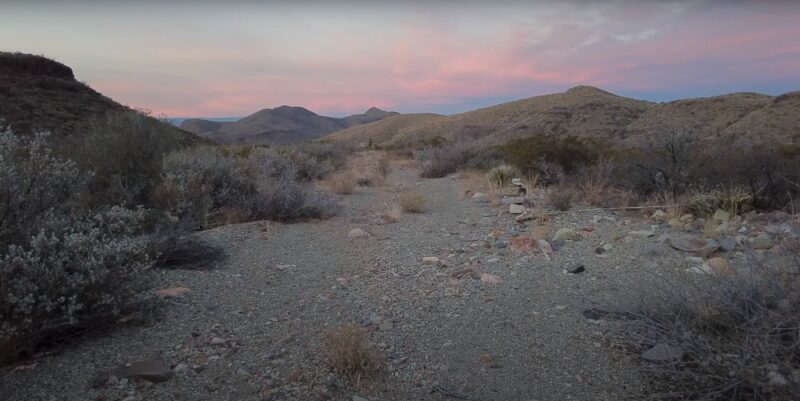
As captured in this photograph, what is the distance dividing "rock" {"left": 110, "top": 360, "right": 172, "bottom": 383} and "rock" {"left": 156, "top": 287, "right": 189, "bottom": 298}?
1195 millimetres

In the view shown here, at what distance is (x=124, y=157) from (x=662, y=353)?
8278 mm

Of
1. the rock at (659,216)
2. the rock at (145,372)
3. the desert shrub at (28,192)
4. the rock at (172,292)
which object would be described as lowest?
the rock at (659,216)

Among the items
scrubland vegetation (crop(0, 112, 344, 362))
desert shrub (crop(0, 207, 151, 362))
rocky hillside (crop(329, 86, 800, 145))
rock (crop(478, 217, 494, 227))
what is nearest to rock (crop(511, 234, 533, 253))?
rock (crop(478, 217, 494, 227))

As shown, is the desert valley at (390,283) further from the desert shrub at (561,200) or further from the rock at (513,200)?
the desert shrub at (561,200)

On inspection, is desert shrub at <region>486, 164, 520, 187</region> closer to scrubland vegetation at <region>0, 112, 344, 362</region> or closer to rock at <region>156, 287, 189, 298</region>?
scrubland vegetation at <region>0, 112, 344, 362</region>

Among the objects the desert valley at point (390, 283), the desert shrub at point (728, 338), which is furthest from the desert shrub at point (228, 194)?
the desert shrub at point (728, 338)

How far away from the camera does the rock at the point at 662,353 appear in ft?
9.05

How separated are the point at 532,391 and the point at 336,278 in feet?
8.50

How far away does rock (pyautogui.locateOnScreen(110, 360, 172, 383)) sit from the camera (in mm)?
2844

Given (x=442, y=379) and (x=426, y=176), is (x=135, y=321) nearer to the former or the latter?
(x=442, y=379)

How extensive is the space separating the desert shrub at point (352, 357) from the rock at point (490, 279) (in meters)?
1.79

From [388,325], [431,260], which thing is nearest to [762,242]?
[431,260]

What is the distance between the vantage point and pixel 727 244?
5.14 meters

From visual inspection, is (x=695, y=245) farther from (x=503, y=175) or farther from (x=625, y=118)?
(x=625, y=118)
